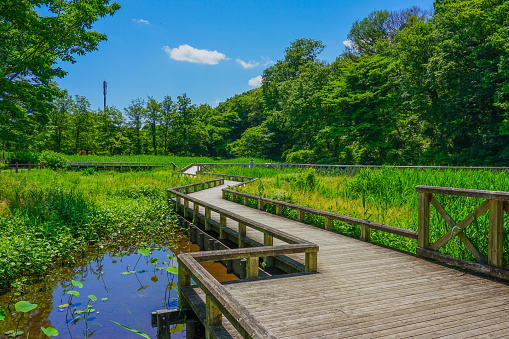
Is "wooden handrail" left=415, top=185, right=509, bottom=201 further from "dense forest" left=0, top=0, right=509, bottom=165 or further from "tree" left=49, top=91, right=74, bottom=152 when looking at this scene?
"tree" left=49, top=91, right=74, bottom=152

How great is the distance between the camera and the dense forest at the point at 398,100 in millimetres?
23297

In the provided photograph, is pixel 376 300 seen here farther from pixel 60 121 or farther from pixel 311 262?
pixel 60 121

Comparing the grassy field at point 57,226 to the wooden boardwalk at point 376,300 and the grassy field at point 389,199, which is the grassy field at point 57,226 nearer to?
the grassy field at point 389,199

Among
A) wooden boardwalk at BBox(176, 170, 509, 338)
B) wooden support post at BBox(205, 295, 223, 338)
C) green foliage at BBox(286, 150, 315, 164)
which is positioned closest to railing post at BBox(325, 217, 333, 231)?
wooden boardwalk at BBox(176, 170, 509, 338)

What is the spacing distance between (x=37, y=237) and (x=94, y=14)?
8786 millimetres

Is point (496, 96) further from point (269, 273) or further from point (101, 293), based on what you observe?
point (101, 293)

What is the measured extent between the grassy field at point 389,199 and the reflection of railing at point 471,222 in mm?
192

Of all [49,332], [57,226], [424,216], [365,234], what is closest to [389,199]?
[365,234]

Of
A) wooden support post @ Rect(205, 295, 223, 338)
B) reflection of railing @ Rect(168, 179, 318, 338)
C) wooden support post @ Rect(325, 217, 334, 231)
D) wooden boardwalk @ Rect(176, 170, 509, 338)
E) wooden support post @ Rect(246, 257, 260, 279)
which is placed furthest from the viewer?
wooden support post @ Rect(325, 217, 334, 231)

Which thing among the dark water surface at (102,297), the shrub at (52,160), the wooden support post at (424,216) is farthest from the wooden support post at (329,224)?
the shrub at (52,160)

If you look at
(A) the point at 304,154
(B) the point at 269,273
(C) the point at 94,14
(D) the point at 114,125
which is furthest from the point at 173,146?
(B) the point at 269,273

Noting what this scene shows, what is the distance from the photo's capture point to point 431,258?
17.7 feet

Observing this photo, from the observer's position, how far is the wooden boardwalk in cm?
311

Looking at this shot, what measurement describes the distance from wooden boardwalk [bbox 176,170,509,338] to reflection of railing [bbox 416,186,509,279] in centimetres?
Result: 16
